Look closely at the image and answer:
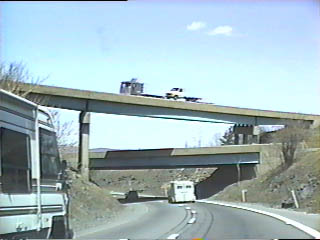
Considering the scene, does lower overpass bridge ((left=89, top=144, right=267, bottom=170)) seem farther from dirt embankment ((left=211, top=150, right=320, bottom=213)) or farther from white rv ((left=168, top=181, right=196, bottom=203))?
dirt embankment ((left=211, top=150, right=320, bottom=213))

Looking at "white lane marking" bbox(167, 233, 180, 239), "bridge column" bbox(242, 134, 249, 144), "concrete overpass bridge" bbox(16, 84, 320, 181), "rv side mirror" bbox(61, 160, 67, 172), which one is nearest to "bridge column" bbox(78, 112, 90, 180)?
"concrete overpass bridge" bbox(16, 84, 320, 181)

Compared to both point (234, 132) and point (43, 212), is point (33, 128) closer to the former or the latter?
point (43, 212)

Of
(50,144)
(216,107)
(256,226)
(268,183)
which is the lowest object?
(256,226)

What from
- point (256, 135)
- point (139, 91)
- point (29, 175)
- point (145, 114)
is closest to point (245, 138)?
point (256, 135)

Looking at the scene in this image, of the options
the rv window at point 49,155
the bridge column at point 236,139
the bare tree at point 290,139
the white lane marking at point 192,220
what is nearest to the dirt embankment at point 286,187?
the bare tree at point 290,139

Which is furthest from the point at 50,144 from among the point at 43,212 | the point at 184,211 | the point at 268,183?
the point at 268,183

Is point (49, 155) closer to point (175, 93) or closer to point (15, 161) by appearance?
point (15, 161)

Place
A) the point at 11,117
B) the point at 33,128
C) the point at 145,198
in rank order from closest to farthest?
1. the point at 11,117
2. the point at 33,128
3. the point at 145,198
